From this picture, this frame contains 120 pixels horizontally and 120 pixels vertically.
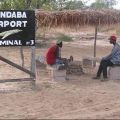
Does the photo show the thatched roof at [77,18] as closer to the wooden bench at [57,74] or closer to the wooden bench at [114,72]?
the wooden bench at [57,74]

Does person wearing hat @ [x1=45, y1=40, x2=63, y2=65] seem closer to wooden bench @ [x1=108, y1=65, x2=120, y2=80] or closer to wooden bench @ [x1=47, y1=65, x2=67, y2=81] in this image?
wooden bench @ [x1=47, y1=65, x2=67, y2=81]

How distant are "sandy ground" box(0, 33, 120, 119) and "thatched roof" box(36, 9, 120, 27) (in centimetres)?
170

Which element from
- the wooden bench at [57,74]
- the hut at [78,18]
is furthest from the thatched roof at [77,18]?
the wooden bench at [57,74]

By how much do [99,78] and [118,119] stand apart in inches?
202

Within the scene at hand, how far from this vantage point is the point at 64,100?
39.2 ft

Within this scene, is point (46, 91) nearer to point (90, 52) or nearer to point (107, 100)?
point (107, 100)

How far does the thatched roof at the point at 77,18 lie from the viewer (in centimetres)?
1498

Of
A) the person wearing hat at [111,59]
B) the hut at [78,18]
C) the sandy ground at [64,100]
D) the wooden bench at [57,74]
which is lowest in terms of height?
the sandy ground at [64,100]

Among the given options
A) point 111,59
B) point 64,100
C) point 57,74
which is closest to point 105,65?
point 111,59

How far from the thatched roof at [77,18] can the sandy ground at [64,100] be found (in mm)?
1703

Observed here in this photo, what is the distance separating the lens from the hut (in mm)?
14992

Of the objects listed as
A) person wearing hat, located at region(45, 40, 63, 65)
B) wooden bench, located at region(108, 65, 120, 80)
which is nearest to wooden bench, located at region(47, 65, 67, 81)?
person wearing hat, located at region(45, 40, 63, 65)

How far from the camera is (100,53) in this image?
2522 cm

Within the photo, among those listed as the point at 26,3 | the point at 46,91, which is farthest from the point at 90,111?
the point at 26,3
